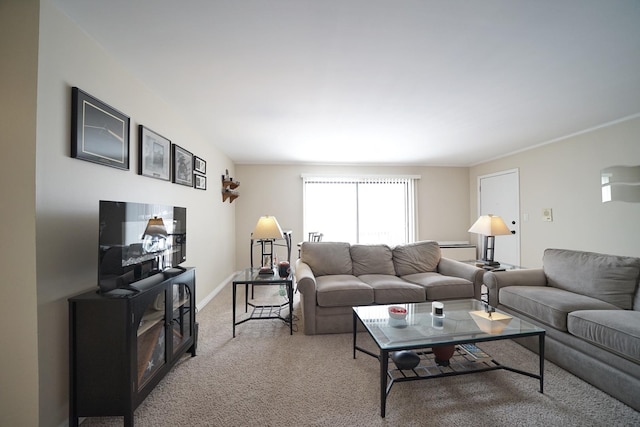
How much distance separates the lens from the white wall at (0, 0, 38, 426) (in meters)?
1.24

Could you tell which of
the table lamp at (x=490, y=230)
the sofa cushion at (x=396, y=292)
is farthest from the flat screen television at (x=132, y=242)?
the table lamp at (x=490, y=230)

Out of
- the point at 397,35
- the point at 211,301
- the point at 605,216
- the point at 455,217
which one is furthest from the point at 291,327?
the point at 455,217

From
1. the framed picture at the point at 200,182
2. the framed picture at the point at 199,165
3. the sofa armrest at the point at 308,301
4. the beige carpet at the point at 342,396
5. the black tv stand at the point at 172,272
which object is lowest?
the beige carpet at the point at 342,396

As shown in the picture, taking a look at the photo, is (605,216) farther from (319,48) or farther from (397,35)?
(319,48)

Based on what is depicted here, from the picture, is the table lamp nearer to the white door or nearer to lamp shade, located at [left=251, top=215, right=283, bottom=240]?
the white door

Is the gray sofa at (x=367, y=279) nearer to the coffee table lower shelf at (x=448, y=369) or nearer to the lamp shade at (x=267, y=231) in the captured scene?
the lamp shade at (x=267, y=231)

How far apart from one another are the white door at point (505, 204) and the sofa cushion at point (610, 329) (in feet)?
9.07

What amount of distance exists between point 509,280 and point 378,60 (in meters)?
2.52

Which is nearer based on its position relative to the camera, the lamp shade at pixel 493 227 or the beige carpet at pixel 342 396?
the beige carpet at pixel 342 396

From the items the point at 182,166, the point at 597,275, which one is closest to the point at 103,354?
the point at 182,166

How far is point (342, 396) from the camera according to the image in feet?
5.47

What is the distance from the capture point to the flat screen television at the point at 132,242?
1392 mm

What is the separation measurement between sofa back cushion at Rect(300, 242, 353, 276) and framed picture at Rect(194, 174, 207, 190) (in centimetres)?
→ 160

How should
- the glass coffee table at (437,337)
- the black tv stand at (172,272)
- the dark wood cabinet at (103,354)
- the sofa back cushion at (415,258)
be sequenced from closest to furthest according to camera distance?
1. the dark wood cabinet at (103,354)
2. the glass coffee table at (437,337)
3. the black tv stand at (172,272)
4. the sofa back cushion at (415,258)
